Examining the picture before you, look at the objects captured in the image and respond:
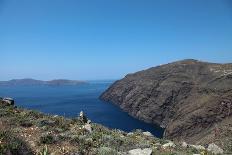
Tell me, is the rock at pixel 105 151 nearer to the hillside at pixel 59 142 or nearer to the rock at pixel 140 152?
the hillside at pixel 59 142

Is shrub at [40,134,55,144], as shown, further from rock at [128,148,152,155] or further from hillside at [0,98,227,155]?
rock at [128,148,152,155]

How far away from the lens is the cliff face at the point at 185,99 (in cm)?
10600

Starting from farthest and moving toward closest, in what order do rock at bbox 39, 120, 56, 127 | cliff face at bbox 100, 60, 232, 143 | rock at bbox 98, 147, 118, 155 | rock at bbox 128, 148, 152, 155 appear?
cliff face at bbox 100, 60, 232, 143 → rock at bbox 39, 120, 56, 127 → rock at bbox 128, 148, 152, 155 → rock at bbox 98, 147, 118, 155

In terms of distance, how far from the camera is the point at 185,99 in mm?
144500

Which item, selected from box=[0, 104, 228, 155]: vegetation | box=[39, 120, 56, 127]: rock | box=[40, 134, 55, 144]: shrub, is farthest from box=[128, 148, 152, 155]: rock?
box=[39, 120, 56, 127]: rock

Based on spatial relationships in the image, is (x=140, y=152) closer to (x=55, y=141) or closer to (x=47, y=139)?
(x=55, y=141)

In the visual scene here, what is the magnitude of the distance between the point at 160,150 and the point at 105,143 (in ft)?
9.91

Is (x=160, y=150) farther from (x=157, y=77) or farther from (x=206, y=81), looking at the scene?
(x=157, y=77)

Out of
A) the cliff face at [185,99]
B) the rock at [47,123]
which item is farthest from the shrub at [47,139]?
the cliff face at [185,99]

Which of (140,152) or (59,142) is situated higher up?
(59,142)

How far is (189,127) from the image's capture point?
10825cm

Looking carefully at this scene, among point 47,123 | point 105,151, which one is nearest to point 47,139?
point 105,151

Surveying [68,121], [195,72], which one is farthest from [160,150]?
[195,72]

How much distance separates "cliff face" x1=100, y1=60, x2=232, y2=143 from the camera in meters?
106
